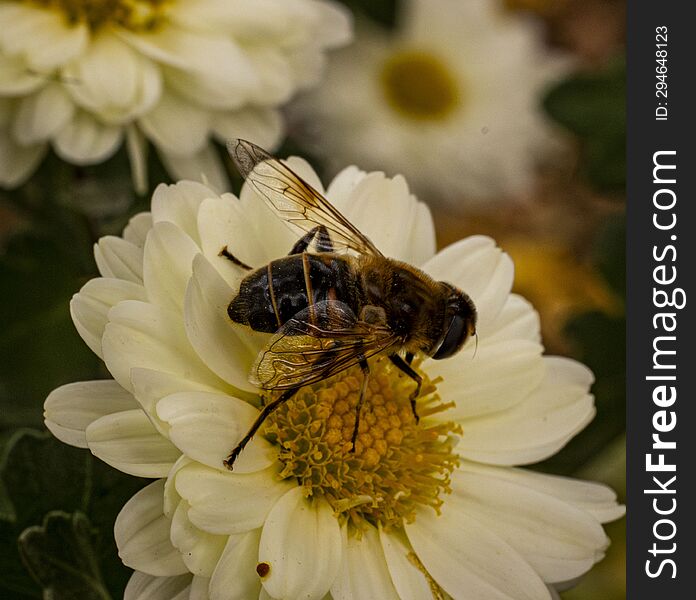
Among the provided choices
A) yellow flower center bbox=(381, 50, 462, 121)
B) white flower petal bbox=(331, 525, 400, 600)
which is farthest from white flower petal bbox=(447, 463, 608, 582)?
yellow flower center bbox=(381, 50, 462, 121)

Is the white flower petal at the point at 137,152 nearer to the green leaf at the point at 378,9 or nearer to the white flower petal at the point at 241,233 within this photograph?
the white flower petal at the point at 241,233

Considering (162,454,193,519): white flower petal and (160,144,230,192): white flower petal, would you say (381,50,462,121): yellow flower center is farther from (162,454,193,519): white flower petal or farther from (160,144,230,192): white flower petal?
(162,454,193,519): white flower petal

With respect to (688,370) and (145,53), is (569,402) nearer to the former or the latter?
(688,370)

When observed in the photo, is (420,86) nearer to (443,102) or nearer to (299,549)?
(443,102)

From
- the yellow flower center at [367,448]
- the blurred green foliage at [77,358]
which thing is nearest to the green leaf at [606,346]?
the blurred green foliage at [77,358]

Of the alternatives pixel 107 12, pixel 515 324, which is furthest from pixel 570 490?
pixel 107 12

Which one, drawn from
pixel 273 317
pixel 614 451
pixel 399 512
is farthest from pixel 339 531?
Result: pixel 614 451
